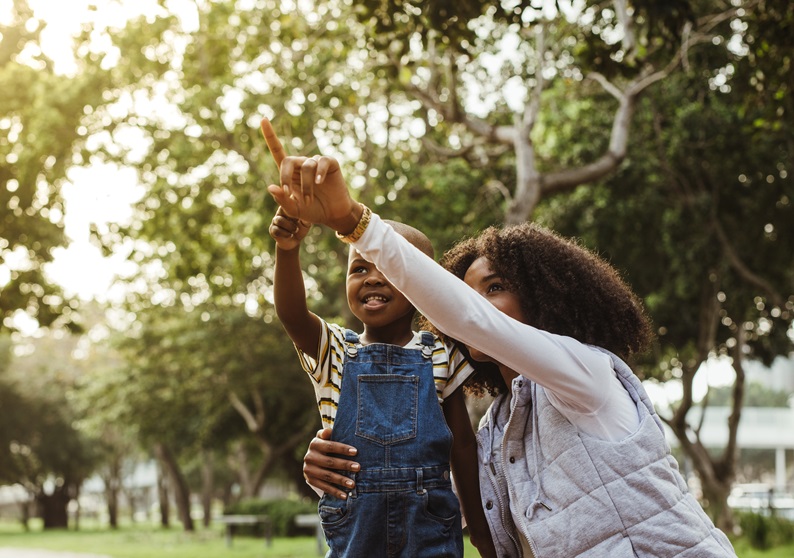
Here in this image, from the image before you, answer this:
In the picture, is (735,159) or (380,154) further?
(735,159)

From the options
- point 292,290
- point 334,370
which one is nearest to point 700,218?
point 334,370

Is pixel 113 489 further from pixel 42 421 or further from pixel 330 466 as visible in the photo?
pixel 330 466

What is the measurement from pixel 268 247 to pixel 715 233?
8.22 meters

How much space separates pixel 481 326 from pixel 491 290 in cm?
59

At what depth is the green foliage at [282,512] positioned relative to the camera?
84.0ft

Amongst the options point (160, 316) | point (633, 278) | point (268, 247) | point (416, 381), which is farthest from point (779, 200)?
point (160, 316)

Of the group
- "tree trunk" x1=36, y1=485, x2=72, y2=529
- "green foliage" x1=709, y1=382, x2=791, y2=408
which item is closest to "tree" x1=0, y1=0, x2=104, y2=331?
"tree trunk" x1=36, y1=485, x2=72, y2=529

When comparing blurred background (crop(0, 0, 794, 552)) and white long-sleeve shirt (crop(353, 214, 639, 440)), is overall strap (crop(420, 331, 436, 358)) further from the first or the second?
blurred background (crop(0, 0, 794, 552))

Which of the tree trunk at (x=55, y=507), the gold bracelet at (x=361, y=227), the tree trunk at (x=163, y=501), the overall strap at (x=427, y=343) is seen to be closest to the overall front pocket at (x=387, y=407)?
the overall strap at (x=427, y=343)

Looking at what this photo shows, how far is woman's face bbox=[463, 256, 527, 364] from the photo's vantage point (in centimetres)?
260

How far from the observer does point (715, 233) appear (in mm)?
16484

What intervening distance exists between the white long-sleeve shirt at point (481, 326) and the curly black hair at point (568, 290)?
28 cm

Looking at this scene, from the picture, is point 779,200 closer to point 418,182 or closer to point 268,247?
point 418,182

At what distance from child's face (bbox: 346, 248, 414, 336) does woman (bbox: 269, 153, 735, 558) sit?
29cm
